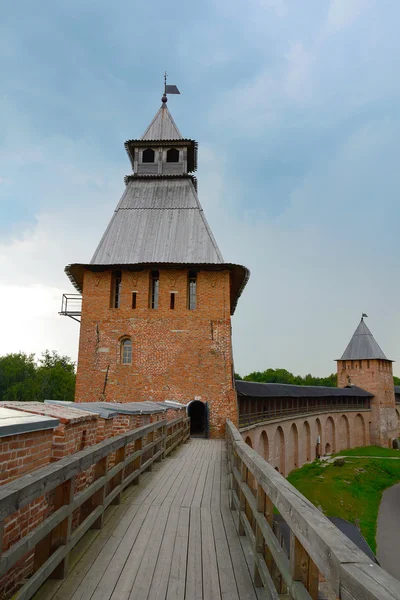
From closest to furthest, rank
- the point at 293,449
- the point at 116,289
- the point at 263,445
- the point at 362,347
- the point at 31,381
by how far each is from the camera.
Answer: the point at 116,289 → the point at 263,445 → the point at 293,449 → the point at 362,347 → the point at 31,381

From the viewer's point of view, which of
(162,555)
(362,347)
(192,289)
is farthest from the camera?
Answer: (362,347)

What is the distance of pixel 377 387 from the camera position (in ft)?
147

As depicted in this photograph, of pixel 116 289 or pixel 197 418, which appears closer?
pixel 116 289

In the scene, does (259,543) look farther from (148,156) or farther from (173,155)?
(148,156)

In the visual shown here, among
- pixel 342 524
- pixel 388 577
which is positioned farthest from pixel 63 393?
pixel 388 577

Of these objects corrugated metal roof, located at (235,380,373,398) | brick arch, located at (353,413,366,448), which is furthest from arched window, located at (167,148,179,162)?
brick arch, located at (353,413,366,448)

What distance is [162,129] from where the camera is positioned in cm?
2267

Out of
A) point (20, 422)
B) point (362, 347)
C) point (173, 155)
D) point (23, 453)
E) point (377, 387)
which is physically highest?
point (173, 155)

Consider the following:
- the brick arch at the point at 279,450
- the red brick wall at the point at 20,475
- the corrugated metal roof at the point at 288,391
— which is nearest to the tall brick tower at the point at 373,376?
the corrugated metal roof at the point at 288,391

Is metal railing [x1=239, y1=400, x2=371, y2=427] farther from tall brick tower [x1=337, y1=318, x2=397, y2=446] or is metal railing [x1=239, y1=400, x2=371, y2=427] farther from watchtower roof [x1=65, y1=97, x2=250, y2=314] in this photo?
watchtower roof [x1=65, y1=97, x2=250, y2=314]

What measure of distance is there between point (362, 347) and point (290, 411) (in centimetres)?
2114

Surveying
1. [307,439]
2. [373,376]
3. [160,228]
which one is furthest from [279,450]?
[373,376]

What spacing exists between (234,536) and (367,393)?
4341 centimetres

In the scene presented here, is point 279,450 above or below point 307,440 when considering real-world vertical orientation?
below
